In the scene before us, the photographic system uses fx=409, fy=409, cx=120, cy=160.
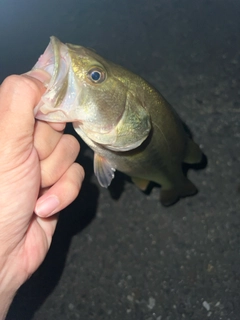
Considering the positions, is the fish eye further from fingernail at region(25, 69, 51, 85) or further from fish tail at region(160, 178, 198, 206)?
fish tail at region(160, 178, 198, 206)

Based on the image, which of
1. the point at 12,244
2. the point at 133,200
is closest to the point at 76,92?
the point at 12,244

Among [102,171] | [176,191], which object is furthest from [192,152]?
[102,171]

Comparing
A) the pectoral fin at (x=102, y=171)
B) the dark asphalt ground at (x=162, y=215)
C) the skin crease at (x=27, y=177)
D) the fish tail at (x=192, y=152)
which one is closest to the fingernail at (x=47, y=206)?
the skin crease at (x=27, y=177)

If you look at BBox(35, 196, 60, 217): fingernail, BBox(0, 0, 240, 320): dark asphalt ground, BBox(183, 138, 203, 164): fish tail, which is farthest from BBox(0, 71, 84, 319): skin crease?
BBox(0, 0, 240, 320): dark asphalt ground

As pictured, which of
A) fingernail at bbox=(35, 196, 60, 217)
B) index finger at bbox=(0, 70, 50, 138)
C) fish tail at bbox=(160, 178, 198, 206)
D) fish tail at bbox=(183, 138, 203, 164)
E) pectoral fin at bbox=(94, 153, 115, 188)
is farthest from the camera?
fish tail at bbox=(160, 178, 198, 206)

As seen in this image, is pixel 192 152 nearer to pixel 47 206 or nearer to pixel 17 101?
pixel 47 206

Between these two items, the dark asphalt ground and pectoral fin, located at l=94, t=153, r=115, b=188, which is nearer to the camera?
pectoral fin, located at l=94, t=153, r=115, b=188
